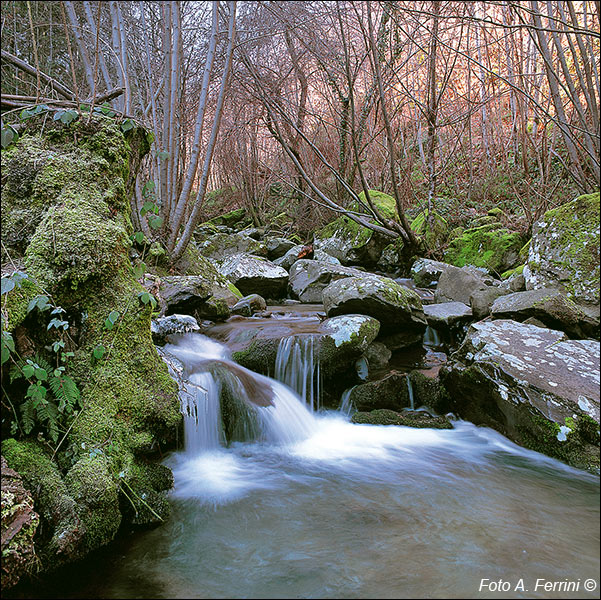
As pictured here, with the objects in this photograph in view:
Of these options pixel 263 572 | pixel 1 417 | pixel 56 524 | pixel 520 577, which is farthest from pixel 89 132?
pixel 520 577

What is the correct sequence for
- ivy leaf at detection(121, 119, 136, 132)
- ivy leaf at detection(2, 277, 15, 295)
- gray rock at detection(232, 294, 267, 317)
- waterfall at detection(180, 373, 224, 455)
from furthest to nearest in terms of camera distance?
gray rock at detection(232, 294, 267, 317) → waterfall at detection(180, 373, 224, 455) → ivy leaf at detection(121, 119, 136, 132) → ivy leaf at detection(2, 277, 15, 295)

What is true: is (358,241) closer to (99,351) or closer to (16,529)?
(99,351)

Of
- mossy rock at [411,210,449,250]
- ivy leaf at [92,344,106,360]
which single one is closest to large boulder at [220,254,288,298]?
mossy rock at [411,210,449,250]

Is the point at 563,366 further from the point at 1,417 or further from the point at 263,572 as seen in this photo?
the point at 1,417

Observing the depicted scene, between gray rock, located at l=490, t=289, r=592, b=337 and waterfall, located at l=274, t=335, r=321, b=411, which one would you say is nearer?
gray rock, located at l=490, t=289, r=592, b=337

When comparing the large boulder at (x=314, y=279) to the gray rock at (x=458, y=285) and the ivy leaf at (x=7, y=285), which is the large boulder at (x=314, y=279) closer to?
the gray rock at (x=458, y=285)

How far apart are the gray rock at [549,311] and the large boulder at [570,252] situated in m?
0.27

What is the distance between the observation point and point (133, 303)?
2734 millimetres

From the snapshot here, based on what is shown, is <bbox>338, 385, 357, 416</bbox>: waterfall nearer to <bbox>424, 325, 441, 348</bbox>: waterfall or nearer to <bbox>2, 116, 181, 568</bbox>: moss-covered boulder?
<bbox>424, 325, 441, 348</bbox>: waterfall

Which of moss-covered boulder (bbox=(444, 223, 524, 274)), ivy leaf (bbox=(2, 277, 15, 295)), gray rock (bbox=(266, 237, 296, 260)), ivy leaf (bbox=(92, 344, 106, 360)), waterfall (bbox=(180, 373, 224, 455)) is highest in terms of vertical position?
gray rock (bbox=(266, 237, 296, 260))

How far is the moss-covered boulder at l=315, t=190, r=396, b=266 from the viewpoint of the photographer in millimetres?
9367

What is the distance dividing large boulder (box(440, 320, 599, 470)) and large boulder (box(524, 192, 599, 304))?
102cm

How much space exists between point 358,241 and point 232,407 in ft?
21.3

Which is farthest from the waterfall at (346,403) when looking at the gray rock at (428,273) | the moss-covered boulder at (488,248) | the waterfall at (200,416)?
the moss-covered boulder at (488,248)
